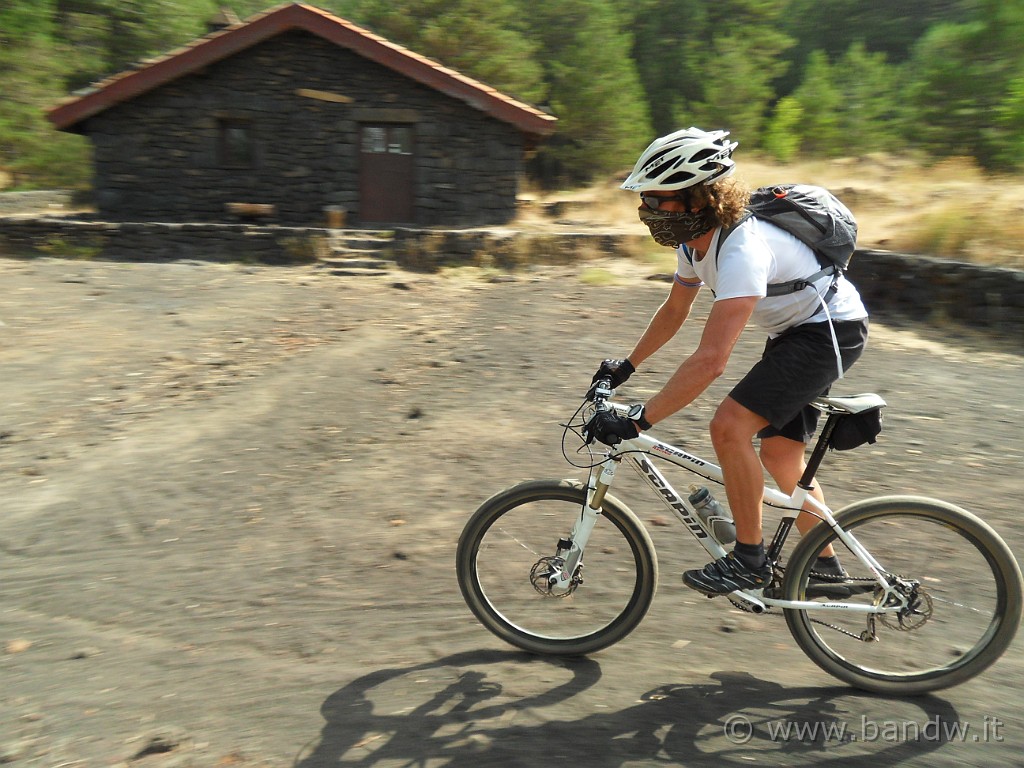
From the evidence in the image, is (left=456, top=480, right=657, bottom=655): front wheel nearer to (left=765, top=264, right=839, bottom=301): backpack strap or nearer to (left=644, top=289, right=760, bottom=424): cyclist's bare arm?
(left=644, top=289, right=760, bottom=424): cyclist's bare arm

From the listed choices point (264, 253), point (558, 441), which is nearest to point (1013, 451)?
point (558, 441)

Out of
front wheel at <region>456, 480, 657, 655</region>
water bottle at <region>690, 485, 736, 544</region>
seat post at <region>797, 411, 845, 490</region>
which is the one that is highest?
seat post at <region>797, 411, 845, 490</region>

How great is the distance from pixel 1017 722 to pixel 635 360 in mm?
1882

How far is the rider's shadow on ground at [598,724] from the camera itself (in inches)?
111

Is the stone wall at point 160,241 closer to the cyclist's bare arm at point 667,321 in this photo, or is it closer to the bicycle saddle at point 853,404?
the cyclist's bare arm at point 667,321

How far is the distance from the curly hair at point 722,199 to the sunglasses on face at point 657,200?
0.11ft

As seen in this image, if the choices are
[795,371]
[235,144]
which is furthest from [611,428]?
[235,144]

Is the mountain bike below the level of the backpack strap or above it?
below

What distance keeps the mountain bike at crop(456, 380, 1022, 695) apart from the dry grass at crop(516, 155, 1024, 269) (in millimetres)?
1269

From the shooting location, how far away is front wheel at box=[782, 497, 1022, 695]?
10.0 ft

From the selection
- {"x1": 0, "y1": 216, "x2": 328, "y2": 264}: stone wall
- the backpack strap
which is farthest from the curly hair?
{"x1": 0, "y1": 216, "x2": 328, "y2": 264}: stone wall

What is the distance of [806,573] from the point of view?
3.24 m

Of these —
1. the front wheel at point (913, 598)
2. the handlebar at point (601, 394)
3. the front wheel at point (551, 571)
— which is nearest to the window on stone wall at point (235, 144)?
the front wheel at point (551, 571)

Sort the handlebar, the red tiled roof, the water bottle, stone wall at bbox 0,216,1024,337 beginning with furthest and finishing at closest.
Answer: the red tiled roof
stone wall at bbox 0,216,1024,337
the water bottle
the handlebar
